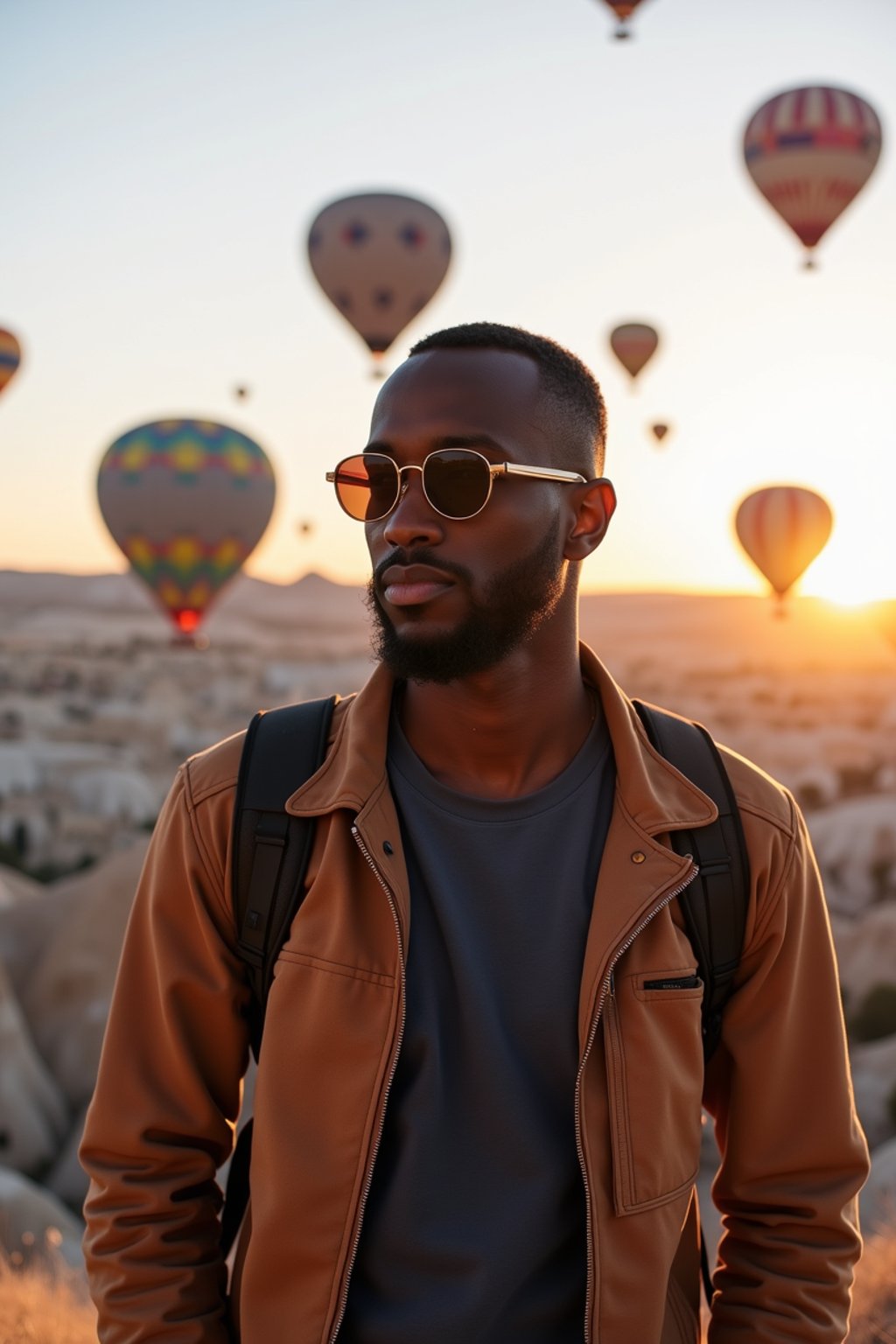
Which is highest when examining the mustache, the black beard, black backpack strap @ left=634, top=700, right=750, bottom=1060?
the mustache

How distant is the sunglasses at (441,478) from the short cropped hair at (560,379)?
0.08 metres

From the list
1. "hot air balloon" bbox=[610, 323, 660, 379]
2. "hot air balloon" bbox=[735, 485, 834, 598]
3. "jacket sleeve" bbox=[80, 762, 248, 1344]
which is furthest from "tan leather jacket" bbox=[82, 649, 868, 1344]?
"hot air balloon" bbox=[610, 323, 660, 379]

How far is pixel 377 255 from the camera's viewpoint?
105 ft

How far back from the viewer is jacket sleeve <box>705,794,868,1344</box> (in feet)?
8.35

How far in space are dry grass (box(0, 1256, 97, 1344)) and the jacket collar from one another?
3316mm

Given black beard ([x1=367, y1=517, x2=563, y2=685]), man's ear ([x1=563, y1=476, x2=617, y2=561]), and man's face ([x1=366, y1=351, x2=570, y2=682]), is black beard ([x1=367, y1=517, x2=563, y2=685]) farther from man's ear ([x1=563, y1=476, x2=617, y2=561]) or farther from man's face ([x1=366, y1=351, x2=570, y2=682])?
man's ear ([x1=563, y1=476, x2=617, y2=561])

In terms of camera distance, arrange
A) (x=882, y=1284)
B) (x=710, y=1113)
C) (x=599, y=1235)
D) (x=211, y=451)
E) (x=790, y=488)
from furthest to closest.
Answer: (x=790, y=488), (x=211, y=451), (x=882, y=1284), (x=710, y=1113), (x=599, y=1235)

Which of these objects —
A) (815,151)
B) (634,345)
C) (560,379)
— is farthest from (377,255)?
(560,379)

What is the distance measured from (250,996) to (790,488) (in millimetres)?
38864

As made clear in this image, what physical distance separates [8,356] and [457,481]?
4488 cm

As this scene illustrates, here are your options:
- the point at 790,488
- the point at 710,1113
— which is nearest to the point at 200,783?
the point at 710,1113

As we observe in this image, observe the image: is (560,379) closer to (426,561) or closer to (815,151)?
(426,561)

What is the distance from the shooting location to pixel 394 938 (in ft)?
7.88

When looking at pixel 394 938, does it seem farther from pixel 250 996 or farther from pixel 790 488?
pixel 790 488
